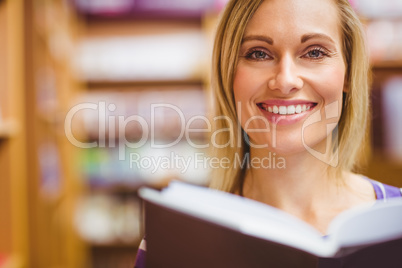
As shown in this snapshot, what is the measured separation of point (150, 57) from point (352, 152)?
7.27 ft

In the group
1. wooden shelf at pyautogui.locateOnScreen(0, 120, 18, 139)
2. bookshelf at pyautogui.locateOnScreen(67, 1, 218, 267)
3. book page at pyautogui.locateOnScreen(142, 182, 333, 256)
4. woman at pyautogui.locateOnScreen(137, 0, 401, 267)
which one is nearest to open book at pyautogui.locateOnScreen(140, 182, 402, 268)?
book page at pyautogui.locateOnScreen(142, 182, 333, 256)

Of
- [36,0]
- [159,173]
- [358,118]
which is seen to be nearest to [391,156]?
[159,173]

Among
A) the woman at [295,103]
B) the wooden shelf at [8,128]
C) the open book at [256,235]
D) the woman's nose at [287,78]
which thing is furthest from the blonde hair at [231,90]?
the wooden shelf at [8,128]

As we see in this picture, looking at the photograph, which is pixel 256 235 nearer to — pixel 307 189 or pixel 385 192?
pixel 307 189

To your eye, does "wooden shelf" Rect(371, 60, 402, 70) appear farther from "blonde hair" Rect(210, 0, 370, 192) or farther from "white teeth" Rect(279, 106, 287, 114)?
"white teeth" Rect(279, 106, 287, 114)

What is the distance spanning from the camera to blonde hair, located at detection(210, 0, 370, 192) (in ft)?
2.77

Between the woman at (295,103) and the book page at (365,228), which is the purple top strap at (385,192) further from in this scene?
the book page at (365,228)

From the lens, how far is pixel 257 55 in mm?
851

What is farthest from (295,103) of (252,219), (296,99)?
(252,219)

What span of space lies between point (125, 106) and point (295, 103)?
229 cm

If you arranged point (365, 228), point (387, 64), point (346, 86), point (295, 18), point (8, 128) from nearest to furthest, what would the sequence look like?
point (365, 228), point (295, 18), point (346, 86), point (8, 128), point (387, 64)

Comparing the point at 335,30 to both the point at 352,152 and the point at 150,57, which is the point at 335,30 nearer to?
the point at 352,152

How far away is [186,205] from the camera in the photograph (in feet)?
2.12

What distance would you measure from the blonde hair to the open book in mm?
281
